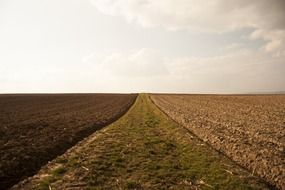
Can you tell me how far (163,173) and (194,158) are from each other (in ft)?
9.03

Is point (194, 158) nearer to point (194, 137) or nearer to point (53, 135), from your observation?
point (194, 137)

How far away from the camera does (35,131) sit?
68.2 ft

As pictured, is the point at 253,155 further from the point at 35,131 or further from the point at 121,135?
the point at 35,131

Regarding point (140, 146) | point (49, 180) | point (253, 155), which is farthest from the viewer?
point (140, 146)

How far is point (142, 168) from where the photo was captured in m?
11.9

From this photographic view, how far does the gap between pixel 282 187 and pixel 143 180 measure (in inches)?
185

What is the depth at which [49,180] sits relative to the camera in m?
10.3

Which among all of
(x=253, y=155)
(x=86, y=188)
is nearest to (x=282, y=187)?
(x=253, y=155)

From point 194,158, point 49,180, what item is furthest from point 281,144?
point 49,180

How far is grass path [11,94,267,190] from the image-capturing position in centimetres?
996

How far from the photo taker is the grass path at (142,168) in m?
9.96

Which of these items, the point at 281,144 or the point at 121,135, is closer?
the point at 281,144

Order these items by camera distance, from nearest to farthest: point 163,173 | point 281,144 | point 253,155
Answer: point 163,173, point 253,155, point 281,144

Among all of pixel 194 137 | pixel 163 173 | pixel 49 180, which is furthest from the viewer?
pixel 194 137
